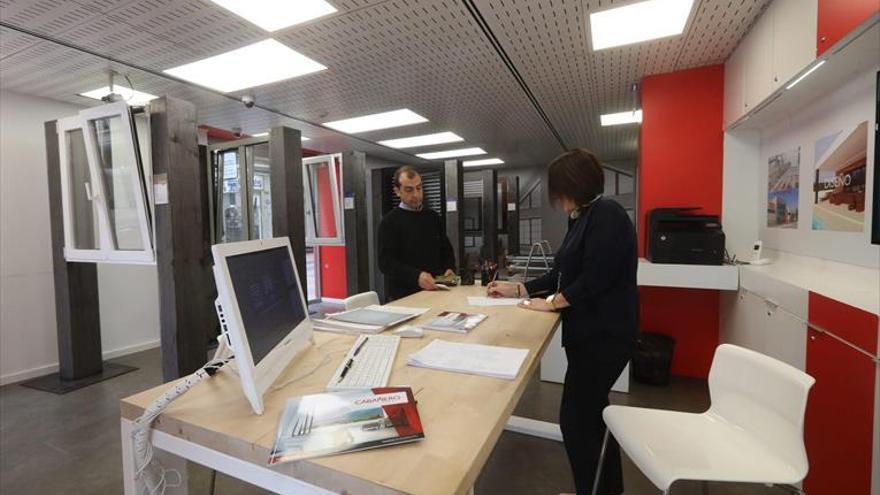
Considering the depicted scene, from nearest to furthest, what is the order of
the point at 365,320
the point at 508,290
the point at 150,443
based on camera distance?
the point at 150,443 < the point at 365,320 < the point at 508,290

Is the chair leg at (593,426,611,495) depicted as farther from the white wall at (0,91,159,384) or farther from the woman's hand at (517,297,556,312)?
the white wall at (0,91,159,384)

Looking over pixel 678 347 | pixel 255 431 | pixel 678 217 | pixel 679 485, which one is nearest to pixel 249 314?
pixel 255 431

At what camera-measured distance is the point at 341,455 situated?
2.43 ft

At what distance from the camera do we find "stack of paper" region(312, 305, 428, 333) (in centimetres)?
164

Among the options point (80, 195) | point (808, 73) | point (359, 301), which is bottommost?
point (359, 301)

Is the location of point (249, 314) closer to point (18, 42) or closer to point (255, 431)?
point (255, 431)

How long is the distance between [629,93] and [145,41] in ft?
12.6

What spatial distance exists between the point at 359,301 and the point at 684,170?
2776mm

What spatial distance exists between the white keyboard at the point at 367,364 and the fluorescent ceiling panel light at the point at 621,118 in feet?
13.0

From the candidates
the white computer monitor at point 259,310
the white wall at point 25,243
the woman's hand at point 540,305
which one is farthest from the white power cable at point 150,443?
the white wall at point 25,243

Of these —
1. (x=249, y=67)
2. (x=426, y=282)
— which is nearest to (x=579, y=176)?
(x=426, y=282)

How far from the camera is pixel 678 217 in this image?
2.93m

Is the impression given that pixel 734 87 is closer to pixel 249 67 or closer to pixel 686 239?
pixel 686 239

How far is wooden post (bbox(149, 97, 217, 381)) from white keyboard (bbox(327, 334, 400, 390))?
170 cm
